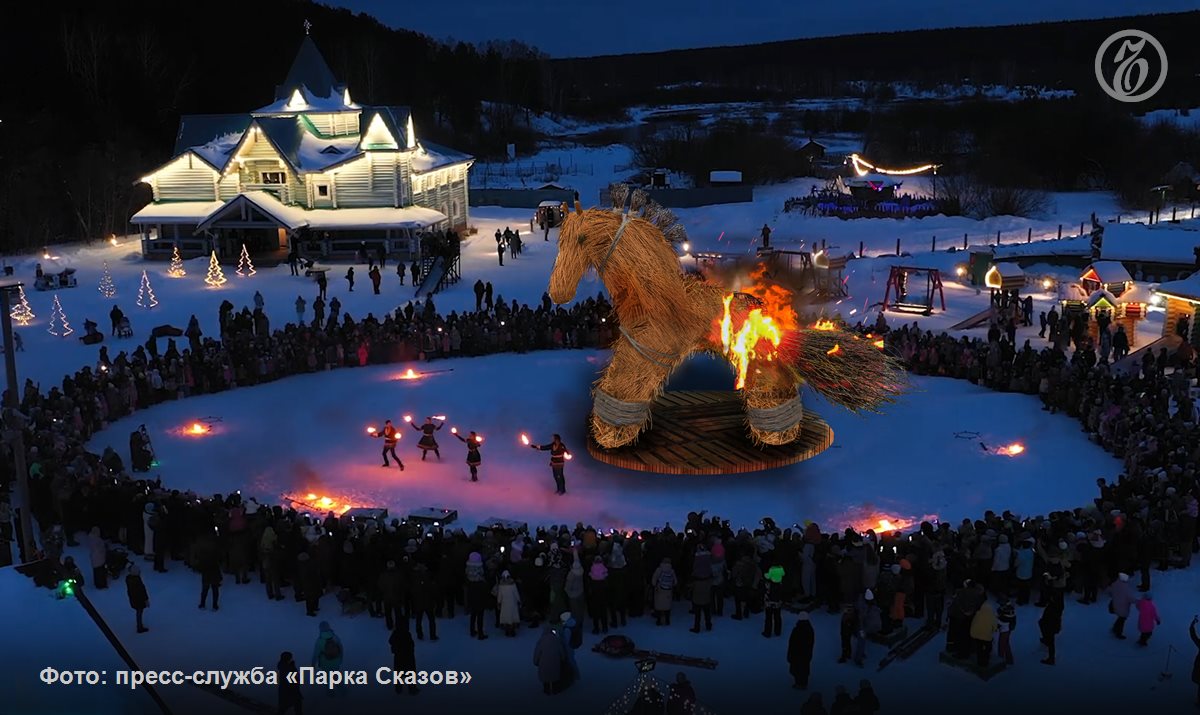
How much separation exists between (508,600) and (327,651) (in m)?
2.28

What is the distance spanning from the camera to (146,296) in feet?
109

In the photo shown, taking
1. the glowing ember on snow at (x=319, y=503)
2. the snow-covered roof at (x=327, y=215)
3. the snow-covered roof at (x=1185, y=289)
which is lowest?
the glowing ember on snow at (x=319, y=503)

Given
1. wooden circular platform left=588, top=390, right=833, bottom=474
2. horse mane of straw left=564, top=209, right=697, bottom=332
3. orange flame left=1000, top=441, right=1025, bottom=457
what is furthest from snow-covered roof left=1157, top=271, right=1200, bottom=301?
horse mane of straw left=564, top=209, right=697, bottom=332

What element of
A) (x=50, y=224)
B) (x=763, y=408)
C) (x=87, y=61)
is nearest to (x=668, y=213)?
(x=763, y=408)

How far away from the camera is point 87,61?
56.9 meters

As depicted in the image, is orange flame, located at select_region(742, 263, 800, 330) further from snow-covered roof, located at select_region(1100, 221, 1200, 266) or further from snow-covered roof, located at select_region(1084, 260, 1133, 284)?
snow-covered roof, located at select_region(1100, 221, 1200, 266)

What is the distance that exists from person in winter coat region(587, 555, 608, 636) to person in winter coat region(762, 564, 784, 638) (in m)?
1.93

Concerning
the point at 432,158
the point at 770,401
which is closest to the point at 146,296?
the point at 432,158

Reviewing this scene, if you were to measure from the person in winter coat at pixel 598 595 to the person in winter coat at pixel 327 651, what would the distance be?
3049 millimetres

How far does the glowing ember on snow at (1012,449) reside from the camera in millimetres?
19250

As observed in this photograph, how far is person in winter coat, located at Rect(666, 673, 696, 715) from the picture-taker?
10.5 m

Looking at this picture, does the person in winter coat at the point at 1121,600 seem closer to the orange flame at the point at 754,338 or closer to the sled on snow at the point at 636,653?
the sled on snow at the point at 636,653

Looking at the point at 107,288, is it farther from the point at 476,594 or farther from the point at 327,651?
the point at 327,651

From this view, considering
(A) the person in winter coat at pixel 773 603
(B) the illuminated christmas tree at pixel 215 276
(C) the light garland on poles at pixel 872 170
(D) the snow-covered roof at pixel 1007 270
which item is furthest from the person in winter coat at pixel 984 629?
(C) the light garland on poles at pixel 872 170
